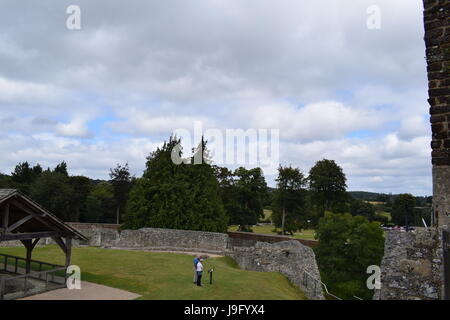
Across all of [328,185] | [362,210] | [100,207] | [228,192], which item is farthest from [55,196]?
[362,210]

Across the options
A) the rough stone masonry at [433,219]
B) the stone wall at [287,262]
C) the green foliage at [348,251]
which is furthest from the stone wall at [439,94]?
the green foliage at [348,251]

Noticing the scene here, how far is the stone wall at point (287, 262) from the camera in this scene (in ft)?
65.4

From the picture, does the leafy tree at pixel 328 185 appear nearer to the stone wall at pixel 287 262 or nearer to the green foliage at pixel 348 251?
the green foliage at pixel 348 251

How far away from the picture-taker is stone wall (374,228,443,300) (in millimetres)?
4230

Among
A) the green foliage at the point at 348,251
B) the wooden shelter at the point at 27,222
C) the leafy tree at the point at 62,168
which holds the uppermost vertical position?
the leafy tree at the point at 62,168

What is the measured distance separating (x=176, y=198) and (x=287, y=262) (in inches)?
651

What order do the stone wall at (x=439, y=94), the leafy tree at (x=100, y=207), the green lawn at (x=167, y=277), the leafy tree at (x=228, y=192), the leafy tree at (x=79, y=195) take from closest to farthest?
the stone wall at (x=439, y=94) → the green lawn at (x=167, y=277) → the leafy tree at (x=228, y=192) → the leafy tree at (x=79, y=195) → the leafy tree at (x=100, y=207)

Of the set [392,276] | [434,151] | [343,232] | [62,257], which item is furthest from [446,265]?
[343,232]

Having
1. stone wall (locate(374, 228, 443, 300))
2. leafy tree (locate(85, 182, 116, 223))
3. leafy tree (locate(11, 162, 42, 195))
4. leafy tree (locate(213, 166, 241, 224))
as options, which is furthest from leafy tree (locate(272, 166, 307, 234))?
leafy tree (locate(11, 162, 42, 195))

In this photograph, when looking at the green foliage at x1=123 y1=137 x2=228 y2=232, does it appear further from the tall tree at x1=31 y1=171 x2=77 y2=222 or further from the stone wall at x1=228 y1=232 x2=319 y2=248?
the tall tree at x1=31 y1=171 x2=77 y2=222

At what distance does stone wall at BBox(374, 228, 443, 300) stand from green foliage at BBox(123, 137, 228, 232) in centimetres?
3061

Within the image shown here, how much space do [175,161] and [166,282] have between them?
2141 cm

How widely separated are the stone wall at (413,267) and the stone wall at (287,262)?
15951 mm
